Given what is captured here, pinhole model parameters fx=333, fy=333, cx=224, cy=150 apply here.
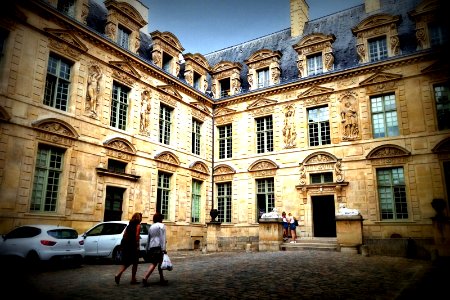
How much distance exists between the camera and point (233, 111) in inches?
888

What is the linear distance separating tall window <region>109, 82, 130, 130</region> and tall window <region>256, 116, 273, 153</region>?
8.63 meters

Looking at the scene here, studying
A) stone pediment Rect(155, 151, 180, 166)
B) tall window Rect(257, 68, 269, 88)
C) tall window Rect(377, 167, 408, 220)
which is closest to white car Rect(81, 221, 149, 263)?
stone pediment Rect(155, 151, 180, 166)

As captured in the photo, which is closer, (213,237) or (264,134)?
(213,237)

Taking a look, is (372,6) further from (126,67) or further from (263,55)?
(126,67)

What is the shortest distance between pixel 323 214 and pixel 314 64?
9055mm

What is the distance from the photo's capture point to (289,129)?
66.4 feet

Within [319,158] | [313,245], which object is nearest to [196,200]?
[319,158]

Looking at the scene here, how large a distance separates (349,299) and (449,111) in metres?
14.3

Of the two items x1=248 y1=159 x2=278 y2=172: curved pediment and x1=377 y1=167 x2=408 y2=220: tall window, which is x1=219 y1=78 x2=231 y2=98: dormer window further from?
x1=377 y1=167 x2=408 y2=220: tall window

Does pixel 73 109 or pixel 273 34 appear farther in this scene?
pixel 273 34

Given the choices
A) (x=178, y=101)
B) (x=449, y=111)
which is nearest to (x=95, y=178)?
(x=178, y=101)

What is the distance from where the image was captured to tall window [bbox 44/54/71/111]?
544 inches

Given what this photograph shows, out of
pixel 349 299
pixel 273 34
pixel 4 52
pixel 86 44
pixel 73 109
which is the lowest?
pixel 349 299

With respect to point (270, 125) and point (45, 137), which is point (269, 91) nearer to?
point (270, 125)
